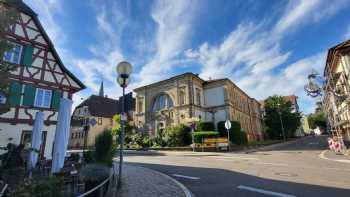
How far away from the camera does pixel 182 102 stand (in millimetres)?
31062

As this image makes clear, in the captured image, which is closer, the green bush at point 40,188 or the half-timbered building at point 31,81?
the green bush at point 40,188

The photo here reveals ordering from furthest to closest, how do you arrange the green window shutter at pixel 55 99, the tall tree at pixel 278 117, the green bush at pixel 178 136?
the tall tree at pixel 278 117 → the green bush at pixel 178 136 → the green window shutter at pixel 55 99

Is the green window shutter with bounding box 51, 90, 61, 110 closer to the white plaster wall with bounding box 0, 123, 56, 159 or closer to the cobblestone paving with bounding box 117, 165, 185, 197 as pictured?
the white plaster wall with bounding box 0, 123, 56, 159

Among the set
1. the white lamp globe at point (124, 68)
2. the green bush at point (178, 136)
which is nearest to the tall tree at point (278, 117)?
the green bush at point (178, 136)

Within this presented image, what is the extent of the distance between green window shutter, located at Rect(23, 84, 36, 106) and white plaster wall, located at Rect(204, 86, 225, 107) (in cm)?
2502

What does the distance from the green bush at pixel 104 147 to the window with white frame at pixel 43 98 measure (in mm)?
10455

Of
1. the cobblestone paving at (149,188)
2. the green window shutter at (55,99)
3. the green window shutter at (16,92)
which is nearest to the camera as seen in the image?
the cobblestone paving at (149,188)

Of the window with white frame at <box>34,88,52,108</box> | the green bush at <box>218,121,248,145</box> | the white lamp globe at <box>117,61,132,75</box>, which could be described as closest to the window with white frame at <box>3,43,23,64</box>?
the window with white frame at <box>34,88,52,108</box>

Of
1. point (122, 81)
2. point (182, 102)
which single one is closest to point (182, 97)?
point (182, 102)

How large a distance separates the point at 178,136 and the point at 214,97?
1094cm

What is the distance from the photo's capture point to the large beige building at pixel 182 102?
30625 millimetres

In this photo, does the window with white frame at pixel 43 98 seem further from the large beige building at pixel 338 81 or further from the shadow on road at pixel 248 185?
the large beige building at pixel 338 81

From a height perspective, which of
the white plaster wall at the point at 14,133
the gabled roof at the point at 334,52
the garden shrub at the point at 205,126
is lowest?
the white plaster wall at the point at 14,133

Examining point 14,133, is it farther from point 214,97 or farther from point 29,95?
point 214,97
